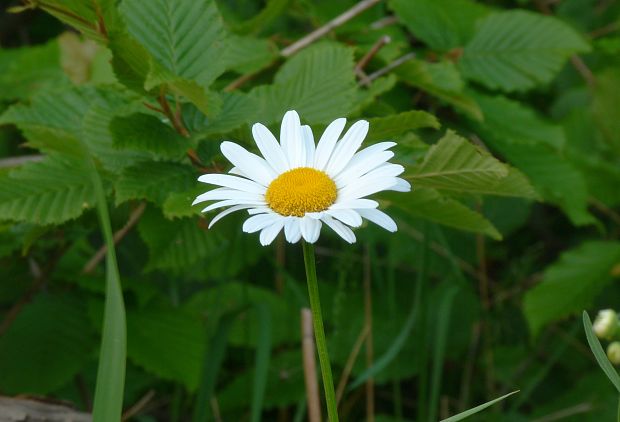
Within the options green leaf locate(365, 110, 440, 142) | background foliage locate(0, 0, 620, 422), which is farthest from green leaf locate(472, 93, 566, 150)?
green leaf locate(365, 110, 440, 142)

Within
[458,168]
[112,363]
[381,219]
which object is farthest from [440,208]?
[112,363]

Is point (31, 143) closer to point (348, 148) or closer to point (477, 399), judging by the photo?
point (348, 148)

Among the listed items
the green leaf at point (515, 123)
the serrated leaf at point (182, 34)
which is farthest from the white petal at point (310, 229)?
the green leaf at point (515, 123)

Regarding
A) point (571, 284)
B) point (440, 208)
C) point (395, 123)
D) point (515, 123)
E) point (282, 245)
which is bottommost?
point (282, 245)

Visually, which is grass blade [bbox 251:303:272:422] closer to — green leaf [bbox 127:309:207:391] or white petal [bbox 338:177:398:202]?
green leaf [bbox 127:309:207:391]

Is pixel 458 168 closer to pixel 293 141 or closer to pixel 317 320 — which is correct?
pixel 293 141

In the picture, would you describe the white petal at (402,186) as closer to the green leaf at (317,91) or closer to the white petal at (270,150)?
the white petal at (270,150)
